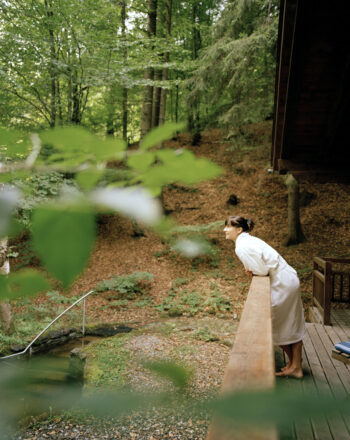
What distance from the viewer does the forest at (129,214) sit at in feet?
1.34

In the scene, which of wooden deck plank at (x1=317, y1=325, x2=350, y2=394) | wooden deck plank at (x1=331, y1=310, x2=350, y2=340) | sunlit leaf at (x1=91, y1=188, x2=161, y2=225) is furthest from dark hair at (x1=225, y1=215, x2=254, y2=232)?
wooden deck plank at (x1=331, y1=310, x2=350, y2=340)

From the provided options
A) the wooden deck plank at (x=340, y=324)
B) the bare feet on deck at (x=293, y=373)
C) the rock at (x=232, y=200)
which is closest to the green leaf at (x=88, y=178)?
the bare feet on deck at (x=293, y=373)

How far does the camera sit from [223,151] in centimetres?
882

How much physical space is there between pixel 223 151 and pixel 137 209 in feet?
28.6

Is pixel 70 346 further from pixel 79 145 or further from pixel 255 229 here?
pixel 79 145

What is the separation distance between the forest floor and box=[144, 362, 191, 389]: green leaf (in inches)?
119

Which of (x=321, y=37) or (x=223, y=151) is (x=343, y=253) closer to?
(x=223, y=151)


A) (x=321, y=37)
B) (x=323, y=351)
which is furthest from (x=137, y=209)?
(x=323, y=351)

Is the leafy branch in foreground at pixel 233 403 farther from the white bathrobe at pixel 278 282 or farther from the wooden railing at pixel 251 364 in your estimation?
the white bathrobe at pixel 278 282

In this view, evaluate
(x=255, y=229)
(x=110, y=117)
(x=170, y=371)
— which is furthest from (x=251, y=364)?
(x=255, y=229)

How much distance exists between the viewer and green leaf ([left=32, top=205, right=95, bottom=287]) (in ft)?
1.12

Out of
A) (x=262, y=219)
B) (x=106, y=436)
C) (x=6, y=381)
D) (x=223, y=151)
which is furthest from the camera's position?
(x=262, y=219)

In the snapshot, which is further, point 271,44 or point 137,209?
point 271,44

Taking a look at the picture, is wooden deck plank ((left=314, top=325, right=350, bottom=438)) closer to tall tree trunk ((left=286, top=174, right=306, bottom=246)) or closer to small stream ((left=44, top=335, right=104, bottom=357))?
small stream ((left=44, top=335, right=104, bottom=357))
